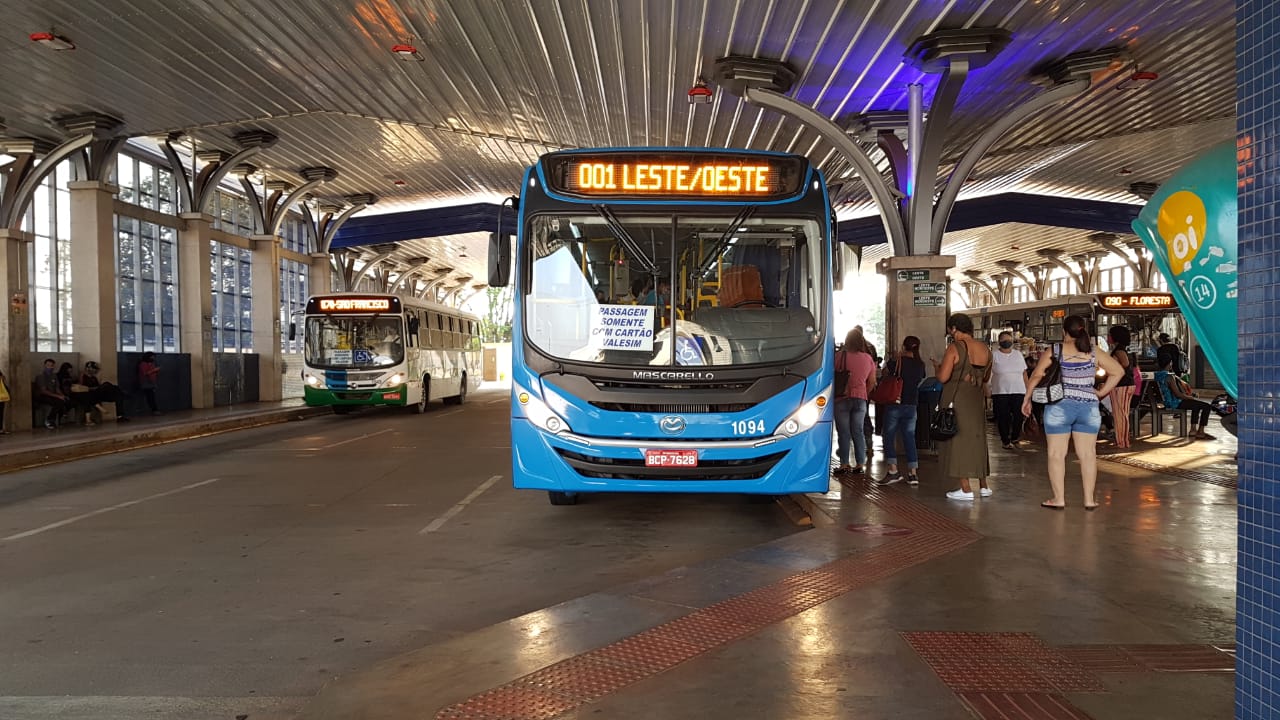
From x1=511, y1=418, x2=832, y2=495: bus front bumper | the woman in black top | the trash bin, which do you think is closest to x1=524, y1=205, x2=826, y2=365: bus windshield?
x1=511, y1=418, x2=832, y2=495: bus front bumper

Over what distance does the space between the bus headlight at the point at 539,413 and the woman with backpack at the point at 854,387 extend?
4.38 m

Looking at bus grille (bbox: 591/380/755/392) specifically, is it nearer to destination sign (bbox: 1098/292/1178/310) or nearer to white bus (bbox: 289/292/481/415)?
white bus (bbox: 289/292/481/415)

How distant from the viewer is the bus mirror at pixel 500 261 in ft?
27.6

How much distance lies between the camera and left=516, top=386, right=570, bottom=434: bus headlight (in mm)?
7918

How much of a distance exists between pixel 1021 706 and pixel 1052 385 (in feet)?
17.3

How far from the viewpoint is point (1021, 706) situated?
4031 millimetres

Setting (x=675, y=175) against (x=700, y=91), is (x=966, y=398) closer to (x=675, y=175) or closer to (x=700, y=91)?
(x=675, y=175)

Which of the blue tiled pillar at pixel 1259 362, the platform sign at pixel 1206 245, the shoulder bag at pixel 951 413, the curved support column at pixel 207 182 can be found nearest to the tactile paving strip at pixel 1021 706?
the blue tiled pillar at pixel 1259 362

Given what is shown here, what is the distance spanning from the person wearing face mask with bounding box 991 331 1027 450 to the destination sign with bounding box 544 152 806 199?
878cm

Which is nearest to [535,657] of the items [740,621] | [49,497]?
[740,621]

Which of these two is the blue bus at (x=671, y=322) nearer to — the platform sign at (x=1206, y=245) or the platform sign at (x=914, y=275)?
the platform sign at (x=1206, y=245)

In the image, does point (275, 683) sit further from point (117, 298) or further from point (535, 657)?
point (117, 298)

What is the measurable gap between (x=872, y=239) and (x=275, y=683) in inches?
1329

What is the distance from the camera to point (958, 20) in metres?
13.1
